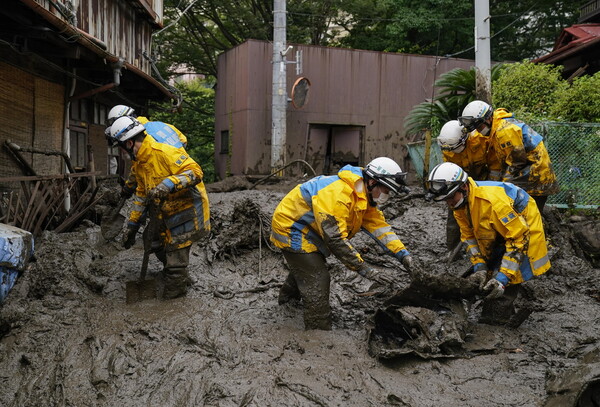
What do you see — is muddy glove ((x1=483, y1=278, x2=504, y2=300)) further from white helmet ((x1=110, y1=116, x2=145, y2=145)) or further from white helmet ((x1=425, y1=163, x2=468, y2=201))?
white helmet ((x1=110, y1=116, x2=145, y2=145))

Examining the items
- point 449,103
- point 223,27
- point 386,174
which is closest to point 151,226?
point 386,174

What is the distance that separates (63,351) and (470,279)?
3.47 meters

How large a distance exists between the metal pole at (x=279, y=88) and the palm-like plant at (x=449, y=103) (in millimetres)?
3623

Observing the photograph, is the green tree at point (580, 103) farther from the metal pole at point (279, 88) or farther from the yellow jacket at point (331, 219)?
the metal pole at point (279, 88)

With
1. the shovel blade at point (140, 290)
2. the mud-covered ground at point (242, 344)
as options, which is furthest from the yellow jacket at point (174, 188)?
the mud-covered ground at point (242, 344)

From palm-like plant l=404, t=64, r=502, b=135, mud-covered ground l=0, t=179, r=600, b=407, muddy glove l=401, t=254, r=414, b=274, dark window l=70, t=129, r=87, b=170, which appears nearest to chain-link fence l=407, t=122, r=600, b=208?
mud-covered ground l=0, t=179, r=600, b=407

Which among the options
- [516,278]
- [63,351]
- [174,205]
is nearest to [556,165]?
[516,278]

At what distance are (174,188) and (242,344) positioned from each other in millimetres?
1602

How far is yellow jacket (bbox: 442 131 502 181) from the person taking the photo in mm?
6150

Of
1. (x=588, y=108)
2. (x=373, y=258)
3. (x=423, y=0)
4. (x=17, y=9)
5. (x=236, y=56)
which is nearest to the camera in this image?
(x=17, y=9)

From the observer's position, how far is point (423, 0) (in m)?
18.8

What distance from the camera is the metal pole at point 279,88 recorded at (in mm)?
12594

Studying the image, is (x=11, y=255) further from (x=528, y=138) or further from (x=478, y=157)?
(x=528, y=138)

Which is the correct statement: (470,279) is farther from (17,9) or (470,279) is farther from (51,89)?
(51,89)
